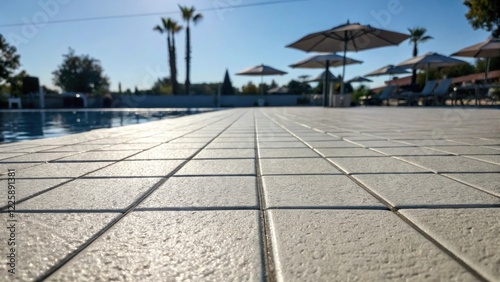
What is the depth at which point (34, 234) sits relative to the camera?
30.5 inches

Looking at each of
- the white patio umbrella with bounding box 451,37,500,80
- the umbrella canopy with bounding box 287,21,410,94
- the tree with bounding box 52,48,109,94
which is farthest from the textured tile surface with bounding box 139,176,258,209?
the tree with bounding box 52,48,109,94

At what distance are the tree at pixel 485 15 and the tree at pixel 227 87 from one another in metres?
22.2

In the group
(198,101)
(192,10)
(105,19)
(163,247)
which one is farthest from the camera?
(192,10)

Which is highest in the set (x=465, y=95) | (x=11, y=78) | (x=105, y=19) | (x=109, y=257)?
(x=105, y=19)

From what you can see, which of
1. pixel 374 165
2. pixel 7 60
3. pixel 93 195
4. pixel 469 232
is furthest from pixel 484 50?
pixel 7 60

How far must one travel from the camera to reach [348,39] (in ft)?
33.5

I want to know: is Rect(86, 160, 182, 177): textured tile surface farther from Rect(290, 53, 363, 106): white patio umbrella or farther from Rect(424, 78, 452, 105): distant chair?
Rect(424, 78, 452, 105): distant chair

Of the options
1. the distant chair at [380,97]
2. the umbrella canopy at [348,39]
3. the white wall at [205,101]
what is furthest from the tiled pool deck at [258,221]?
the white wall at [205,101]

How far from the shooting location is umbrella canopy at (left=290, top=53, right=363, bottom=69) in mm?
12773

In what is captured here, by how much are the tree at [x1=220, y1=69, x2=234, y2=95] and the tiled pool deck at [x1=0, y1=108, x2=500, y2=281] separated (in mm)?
30167

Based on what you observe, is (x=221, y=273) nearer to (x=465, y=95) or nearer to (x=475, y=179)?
(x=475, y=179)

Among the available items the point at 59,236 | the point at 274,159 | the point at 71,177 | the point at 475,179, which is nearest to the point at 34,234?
the point at 59,236

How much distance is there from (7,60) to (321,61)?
95.6 ft

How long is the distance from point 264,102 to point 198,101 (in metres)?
5.69
